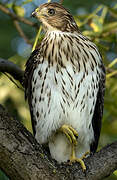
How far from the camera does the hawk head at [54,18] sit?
13.0ft

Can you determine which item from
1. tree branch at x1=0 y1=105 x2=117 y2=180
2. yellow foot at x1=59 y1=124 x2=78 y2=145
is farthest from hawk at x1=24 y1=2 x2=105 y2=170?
tree branch at x1=0 y1=105 x2=117 y2=180

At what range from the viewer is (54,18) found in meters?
3.99

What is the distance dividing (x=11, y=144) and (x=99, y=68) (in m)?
1.53

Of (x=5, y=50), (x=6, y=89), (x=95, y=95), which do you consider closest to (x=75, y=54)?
(x=95, y=95)

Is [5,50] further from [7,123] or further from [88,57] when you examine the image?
[7,123]

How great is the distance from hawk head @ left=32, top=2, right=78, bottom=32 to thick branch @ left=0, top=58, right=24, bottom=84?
1.90 ft

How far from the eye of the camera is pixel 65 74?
3705mm

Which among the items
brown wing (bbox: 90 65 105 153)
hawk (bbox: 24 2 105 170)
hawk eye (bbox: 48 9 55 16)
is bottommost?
brown wing (bbox: 90 65 105 153)

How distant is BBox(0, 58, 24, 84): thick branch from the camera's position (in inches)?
136

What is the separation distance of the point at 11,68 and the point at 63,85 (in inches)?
19.3

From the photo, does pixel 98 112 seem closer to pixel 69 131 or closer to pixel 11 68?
pixel 69 131

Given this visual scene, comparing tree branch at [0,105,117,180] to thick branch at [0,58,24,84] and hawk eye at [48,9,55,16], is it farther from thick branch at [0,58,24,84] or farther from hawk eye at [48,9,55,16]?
hawk eye at [48,9,55,16]

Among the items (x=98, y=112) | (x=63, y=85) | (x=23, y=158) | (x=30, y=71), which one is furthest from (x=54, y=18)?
(x=23, y=158)

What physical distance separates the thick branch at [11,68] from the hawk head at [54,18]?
1.90 ft
